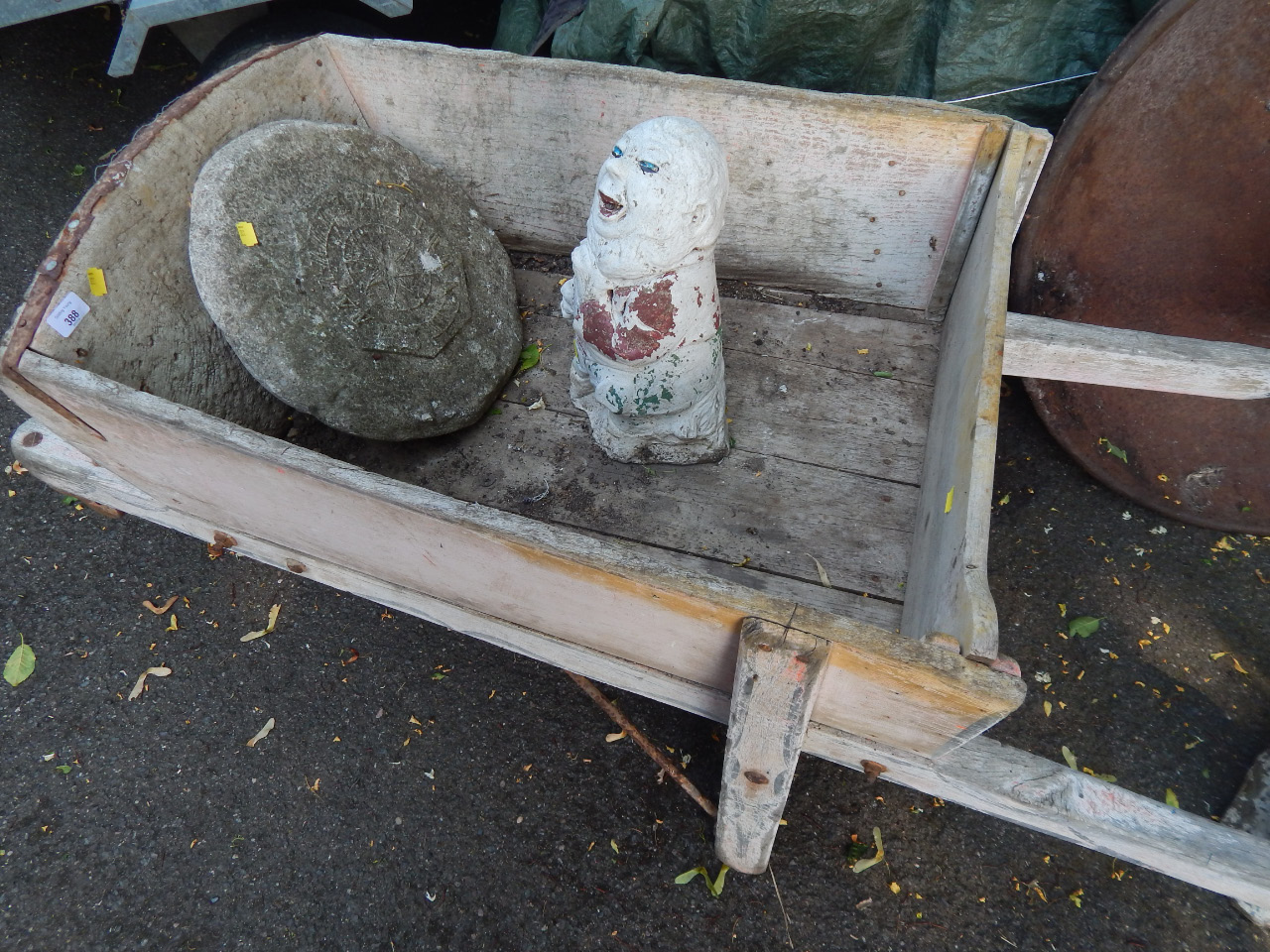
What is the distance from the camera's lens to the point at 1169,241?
72.7 inches

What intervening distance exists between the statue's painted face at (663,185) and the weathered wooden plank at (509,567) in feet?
1.97

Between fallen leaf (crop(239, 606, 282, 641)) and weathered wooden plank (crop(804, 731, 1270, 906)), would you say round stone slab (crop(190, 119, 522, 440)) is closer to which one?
fallen leaf (crop(239, 606, 282, 641))

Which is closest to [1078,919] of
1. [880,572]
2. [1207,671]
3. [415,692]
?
[1207,671]

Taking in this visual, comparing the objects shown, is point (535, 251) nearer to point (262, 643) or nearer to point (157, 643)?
point (262, 643)

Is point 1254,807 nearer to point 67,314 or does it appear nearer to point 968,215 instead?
point 968,215

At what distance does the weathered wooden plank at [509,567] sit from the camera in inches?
45.1

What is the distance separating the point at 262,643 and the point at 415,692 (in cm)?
50

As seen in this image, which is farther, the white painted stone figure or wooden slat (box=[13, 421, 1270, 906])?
the white painted stone figure

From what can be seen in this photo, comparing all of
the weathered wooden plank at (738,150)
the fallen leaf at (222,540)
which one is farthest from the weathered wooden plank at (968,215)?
the fallen leaf at (222,540)

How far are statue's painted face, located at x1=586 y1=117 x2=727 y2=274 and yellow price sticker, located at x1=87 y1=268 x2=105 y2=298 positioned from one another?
1.06 m

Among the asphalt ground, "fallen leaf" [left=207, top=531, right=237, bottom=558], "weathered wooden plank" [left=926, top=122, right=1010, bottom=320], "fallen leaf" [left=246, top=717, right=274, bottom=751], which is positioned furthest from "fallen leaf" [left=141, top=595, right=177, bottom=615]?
"weathered wooden plank" [left=926, top=122, right=1010, bottom=320]

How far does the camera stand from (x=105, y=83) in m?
3.33

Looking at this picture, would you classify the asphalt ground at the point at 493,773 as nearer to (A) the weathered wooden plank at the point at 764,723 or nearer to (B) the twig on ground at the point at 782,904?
(B) the twig on ground at the point at 782,904

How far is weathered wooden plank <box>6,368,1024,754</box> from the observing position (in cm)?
114
